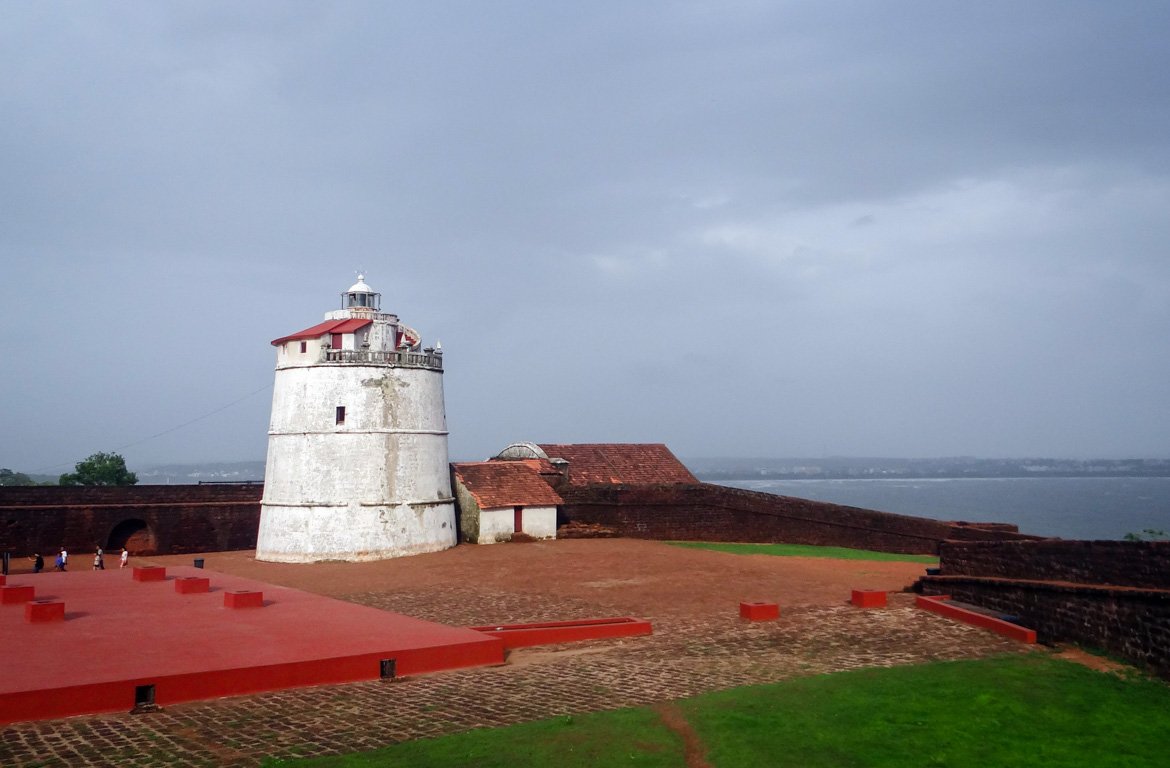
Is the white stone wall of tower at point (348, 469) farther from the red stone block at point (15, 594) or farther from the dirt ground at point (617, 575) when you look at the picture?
the red stone block at point (15, 594)

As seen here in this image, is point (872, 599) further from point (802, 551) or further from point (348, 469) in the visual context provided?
point (348, 469)

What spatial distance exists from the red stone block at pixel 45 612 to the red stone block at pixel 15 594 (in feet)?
7.75

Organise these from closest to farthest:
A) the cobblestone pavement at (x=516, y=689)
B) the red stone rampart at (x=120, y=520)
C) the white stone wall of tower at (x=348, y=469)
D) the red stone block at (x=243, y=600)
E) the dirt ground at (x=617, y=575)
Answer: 1. the cobblestone pavement at (x=516, y=689)
2. the red stone block at (x=243, y=600)
3. the dirt ground at (x=617, y=575)
4. the white stone wall of tower at (x=348, y=469)
5. the red stone rampart at (x=120, y=520)

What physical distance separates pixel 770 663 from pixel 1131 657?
4174 millimetres

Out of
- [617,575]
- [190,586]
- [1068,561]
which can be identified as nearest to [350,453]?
[190,586]

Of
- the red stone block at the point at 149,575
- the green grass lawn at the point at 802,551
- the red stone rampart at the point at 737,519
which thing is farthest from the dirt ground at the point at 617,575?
the red stone block at the point at 149,575

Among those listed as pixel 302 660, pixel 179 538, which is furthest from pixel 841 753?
pixel 179 538

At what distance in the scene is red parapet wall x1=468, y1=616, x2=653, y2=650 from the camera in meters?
13.8

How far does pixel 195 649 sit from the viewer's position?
11758 mm

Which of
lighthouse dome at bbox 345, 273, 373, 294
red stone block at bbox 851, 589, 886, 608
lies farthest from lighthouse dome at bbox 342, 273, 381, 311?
red stone block at bbox 851, 589, 886, 608

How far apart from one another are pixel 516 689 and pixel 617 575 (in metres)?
10.3

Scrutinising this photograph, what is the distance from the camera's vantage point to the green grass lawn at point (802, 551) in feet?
84.8

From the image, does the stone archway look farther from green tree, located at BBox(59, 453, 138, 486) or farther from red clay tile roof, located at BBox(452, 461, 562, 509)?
green tree, located at BBox(59, 453, 138, 486)

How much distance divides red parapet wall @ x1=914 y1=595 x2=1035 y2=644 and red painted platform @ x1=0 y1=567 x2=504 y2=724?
23.3ft
